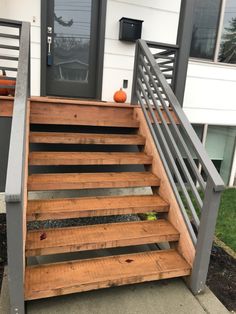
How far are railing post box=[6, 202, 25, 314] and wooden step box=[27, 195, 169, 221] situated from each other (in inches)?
22.6

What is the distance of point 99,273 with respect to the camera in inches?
79.0

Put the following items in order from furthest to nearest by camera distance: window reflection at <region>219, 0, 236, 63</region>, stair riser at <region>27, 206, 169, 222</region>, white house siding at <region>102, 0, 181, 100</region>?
1. window reflection at <region>219, 0, 236, 63</region>
2. white house siding at <region>102, 0, 181, 100</region>
3. stair riser at <region>27, 206, 169, 222</region>

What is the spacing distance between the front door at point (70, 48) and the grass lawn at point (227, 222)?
8.55 feet

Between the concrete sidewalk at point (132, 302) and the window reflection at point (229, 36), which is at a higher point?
the window reflection at point (229, 36)

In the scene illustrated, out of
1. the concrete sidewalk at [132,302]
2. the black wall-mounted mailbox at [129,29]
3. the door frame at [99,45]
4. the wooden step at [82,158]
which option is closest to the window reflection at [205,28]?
the black wall-mounted mailbox at [129,29]

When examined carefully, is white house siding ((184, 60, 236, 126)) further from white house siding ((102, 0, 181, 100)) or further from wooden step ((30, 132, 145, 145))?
wooden step ((30, 132, 145, 145))

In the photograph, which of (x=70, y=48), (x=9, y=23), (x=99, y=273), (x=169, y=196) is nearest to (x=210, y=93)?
(x=70, y=48)

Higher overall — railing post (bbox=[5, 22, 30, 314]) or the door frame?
the door frame

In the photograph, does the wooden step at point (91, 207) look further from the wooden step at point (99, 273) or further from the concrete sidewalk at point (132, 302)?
the concrete sidewalk at point (132, 302)

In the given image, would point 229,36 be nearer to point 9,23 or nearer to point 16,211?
point 9,23

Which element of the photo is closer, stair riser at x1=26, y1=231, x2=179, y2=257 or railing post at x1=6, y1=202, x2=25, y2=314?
railing post at x1=6, y1=202, x2=25, y2=314

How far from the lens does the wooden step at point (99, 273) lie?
1.87 metres

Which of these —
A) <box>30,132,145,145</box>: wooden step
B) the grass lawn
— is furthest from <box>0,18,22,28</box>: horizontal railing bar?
the grass lawn

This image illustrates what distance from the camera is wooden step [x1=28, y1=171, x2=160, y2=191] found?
2.42m
